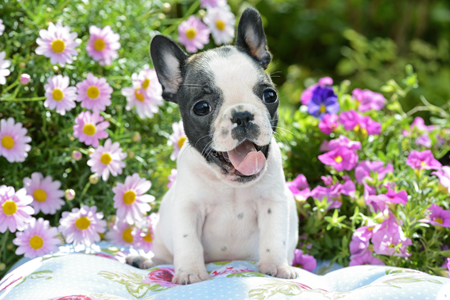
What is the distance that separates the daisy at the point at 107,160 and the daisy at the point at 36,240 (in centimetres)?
33

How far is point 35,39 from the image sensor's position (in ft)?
8.34

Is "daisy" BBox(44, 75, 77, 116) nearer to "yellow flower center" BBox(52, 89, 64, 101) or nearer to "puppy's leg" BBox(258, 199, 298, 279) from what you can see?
"yellow flower center" BBox(52, 89, 64, 101)

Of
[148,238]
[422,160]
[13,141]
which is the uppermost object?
[13,141]

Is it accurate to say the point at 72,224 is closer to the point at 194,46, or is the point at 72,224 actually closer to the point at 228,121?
the point at 228,121

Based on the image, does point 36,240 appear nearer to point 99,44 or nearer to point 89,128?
point 89,128

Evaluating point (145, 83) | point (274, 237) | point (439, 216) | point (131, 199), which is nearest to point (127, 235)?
point (131, 199)

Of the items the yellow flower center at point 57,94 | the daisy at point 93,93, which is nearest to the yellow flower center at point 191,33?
the daisy at point 93,93

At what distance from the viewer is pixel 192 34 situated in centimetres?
288

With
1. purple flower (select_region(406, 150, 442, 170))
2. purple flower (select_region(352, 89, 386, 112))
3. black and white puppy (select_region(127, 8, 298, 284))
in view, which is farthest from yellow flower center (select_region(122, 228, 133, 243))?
purple flower (select_region(352, 89, 386, 112))

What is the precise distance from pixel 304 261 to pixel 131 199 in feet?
2.86

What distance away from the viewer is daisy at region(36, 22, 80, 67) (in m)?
2.33

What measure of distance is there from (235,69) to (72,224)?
1.06 metres

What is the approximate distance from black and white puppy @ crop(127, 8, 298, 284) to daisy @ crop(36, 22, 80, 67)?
487 mm

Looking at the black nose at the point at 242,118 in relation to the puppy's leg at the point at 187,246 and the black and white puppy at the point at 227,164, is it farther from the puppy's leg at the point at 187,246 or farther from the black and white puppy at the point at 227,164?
the puppy's leg at the point at 187,246
